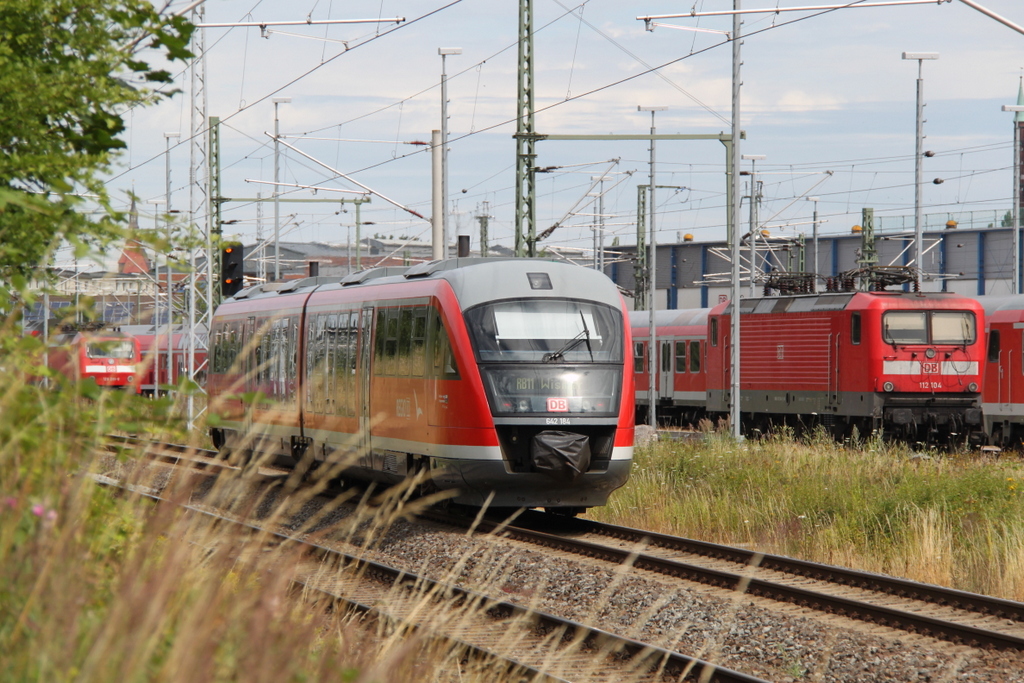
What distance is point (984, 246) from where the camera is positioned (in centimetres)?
6350

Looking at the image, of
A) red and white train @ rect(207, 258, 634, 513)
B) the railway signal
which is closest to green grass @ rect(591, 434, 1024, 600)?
red and white train @ rect(207, 258, 634, 513)

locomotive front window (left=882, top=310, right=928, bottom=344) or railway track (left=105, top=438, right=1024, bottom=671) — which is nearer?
railway track (left=105, top=438, right=1024, bottom=671)

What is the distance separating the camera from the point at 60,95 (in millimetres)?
6734

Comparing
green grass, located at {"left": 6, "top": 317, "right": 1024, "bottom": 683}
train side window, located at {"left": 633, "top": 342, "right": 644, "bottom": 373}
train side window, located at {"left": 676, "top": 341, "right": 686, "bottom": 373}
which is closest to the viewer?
green grass, located at {"left": 6, "top": 317, "right": 1024, "bottom": 683}

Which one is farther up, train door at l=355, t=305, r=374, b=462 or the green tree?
the green tree

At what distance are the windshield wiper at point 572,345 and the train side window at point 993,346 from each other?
15.1 metres

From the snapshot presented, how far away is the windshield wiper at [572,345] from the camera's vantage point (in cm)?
1341

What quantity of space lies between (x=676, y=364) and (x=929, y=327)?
34.0 ft

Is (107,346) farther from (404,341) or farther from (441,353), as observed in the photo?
(404,341)

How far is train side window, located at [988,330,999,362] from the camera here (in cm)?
2561

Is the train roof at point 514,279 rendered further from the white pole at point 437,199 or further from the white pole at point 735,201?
the white pole at point 437,199

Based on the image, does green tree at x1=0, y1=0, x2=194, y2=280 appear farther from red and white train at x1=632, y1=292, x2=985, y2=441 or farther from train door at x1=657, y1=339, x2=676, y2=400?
train door at x1=657, y1=339, x2=676, y2=400

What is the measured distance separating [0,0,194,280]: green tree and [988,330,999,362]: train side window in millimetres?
22270

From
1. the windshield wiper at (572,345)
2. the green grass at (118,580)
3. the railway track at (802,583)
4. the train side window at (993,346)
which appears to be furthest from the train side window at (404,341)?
the train side window at (993,346)
